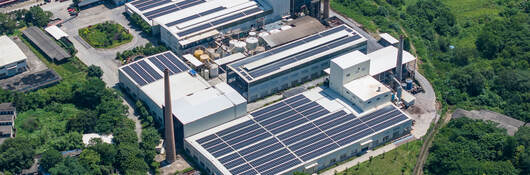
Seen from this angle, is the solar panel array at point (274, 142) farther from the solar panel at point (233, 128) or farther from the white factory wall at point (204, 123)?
the white factory wall at point (204, 123)

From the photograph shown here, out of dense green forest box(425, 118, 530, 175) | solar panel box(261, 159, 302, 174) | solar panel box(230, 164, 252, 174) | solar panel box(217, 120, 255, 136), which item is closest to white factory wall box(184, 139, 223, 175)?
solar panel box(230, 164, 252, 174)

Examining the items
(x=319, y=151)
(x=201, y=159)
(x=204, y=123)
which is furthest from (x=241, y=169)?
(x=319, y=151)

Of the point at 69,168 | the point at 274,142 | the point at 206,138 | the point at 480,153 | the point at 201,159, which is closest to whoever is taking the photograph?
the point at 69,168

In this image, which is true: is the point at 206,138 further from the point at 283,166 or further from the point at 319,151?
the point at 319,151

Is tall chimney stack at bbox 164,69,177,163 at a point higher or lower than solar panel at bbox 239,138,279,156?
higher

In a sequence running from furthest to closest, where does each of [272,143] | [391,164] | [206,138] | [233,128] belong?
[233,128], [206,138], [391,164], [272,143]

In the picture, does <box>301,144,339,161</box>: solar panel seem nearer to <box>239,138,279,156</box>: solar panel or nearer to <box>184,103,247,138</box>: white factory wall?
<box>239,138,279,156</box>: solar panel

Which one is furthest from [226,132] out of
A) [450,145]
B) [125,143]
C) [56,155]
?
[450,145]
